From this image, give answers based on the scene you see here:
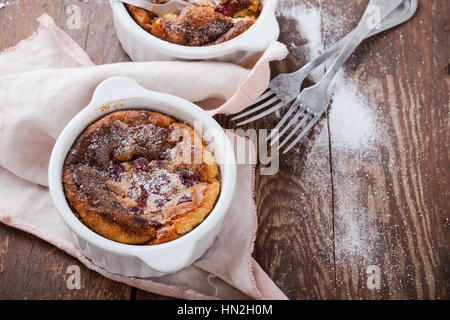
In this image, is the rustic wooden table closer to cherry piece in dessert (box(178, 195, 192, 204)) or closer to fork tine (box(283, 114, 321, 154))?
fork tine (box(283, 114, 321, 154))

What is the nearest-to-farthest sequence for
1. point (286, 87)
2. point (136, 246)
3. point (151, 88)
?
point (136, 246), point (151, 88), point (286, 87)

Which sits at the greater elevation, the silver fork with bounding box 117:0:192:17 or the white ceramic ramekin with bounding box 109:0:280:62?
the silver fork with bounding box 117:0:192:17

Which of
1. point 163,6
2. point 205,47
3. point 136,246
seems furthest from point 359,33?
point 136,246

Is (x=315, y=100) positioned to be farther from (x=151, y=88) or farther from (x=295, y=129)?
(x=151, y=88)

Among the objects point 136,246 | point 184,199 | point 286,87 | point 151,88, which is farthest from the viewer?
point 286,87

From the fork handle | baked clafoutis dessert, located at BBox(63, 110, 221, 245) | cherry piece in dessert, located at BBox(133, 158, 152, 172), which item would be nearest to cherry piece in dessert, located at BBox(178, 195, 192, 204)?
baked clafoutis dessert, located at BBox(63, 110, 221, 245)

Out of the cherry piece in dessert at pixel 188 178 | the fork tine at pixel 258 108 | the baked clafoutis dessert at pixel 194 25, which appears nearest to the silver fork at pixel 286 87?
the fork tine at pixel 258 108

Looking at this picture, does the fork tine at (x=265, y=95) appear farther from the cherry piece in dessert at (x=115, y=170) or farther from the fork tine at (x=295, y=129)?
the cherry piece in dessert at (x=115, y=170)
